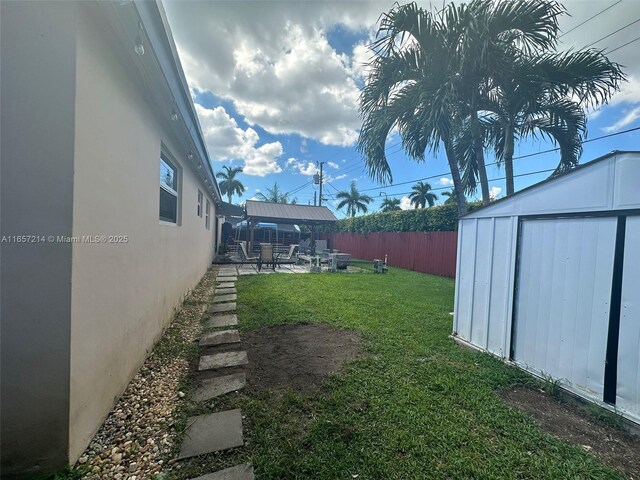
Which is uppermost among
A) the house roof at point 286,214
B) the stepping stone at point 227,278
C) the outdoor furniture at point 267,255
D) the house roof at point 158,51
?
the house roof at point 158,51

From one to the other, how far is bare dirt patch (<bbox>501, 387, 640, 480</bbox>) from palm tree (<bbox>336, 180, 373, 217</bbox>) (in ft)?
92.2

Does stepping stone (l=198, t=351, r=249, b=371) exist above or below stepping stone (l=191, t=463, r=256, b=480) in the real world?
below

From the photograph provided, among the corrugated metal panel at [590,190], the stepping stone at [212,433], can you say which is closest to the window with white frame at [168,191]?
the stepping stone at [212,433]

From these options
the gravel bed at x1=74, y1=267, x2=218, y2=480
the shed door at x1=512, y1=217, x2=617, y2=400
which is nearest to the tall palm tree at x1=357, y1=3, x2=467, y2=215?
the shed door at x1=512, y1=217, x2=617, y2=400

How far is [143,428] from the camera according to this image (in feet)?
6.43

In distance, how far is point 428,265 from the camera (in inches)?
466

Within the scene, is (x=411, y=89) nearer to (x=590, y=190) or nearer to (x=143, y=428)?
(x=590, y=190)

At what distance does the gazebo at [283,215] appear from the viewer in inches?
555

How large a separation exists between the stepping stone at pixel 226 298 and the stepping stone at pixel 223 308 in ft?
1.11

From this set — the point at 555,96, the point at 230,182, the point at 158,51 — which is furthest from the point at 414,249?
the point at 230,182

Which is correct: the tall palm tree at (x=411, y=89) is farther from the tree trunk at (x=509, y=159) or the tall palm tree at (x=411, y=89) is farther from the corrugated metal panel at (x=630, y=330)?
the corrugated metal panel at (x=630, y=330)

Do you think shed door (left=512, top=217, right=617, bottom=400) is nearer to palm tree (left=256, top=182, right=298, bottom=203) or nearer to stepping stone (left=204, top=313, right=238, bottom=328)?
stepping stone (left=204, top=313, right=238, bottom=328)

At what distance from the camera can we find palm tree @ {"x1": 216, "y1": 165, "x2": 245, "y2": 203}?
30781 mm

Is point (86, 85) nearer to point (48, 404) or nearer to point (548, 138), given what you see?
point (48, 404)
